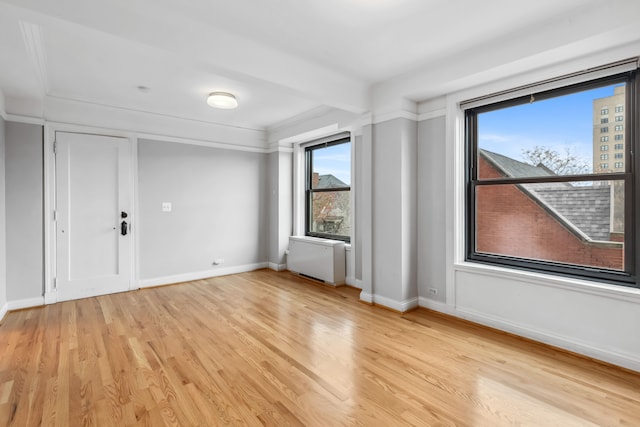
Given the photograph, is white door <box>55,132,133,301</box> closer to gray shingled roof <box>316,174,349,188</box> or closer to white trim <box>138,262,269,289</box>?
white trim <box>138,262,269,289</box>

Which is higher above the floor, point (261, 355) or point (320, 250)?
point (320, 250)

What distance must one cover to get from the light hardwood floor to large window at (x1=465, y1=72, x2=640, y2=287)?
828mm

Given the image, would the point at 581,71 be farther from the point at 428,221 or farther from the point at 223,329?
the point at 223,329

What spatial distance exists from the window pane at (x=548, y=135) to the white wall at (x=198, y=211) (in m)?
3.85

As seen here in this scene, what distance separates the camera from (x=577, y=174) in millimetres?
2723

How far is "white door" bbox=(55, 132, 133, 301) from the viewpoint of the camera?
403cm

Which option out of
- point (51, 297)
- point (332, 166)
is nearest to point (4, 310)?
point (51, 297)

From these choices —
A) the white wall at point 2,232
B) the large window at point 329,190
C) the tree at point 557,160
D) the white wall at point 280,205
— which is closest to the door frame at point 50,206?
the white wall at point 2,232

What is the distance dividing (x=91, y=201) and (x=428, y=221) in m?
4.38

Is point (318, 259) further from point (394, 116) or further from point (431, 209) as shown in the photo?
point (394, 116)

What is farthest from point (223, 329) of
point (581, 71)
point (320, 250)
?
point (581, 71)

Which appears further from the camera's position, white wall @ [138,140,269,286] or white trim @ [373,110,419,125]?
white wall @ [138,140,269,286]

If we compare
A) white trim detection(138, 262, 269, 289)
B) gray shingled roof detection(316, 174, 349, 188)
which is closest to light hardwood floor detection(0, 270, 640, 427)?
white trim detection(138, 262, 269, 289)

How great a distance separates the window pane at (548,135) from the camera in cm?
264
